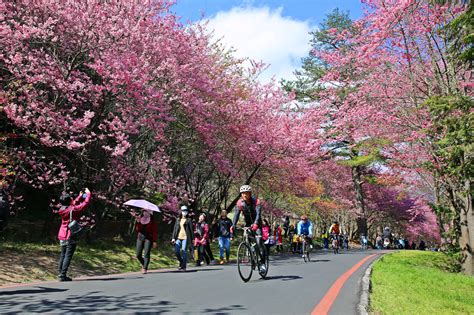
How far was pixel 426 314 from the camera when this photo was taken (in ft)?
21.4

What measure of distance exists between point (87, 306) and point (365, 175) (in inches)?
1404

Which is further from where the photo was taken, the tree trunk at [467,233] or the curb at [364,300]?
the tree trunk at [467,233]

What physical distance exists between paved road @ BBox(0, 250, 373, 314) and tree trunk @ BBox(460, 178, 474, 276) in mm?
7826

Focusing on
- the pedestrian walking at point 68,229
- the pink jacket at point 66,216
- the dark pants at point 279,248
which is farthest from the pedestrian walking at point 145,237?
the dark pants at point 279,248

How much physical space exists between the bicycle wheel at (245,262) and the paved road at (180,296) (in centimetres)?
18

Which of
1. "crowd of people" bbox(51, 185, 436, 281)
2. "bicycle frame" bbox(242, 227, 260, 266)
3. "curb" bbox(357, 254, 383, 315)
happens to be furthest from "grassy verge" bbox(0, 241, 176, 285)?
"curb" bbox(357, 254, 383, 315)

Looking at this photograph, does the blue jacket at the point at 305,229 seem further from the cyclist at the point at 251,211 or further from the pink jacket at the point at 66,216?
the pink jacket at the point at 66,216

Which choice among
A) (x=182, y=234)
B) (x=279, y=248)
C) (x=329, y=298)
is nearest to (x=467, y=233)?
(x=279, y=248)

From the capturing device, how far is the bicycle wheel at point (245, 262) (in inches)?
329

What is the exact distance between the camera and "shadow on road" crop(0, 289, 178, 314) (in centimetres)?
561

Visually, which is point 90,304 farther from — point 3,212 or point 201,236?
point 201,236

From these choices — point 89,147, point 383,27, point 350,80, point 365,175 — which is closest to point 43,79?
point 89,147

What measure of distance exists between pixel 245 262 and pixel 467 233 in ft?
35.7

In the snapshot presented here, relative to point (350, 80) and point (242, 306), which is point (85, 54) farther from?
point (350, 80)
